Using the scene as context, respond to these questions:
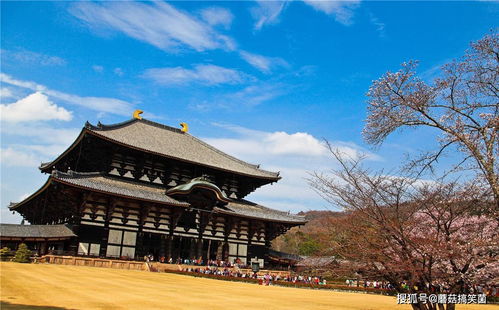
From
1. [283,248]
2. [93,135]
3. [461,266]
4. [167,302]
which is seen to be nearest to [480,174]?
[461,266]

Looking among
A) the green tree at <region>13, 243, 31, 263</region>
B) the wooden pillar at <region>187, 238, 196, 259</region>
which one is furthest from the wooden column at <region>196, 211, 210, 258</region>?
the green tree at <region>13, 243, 31, 263</region>

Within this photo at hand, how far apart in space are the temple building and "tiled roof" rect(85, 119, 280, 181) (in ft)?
0.54

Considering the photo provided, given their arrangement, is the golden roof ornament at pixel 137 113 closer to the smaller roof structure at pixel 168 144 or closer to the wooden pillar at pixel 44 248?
the smaller roof structure at pixel 168 144

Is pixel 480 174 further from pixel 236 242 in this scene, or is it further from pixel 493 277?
pixel 236 242

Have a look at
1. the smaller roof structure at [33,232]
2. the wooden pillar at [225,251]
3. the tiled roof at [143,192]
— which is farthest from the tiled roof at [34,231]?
the wooden pillar at [225,251]

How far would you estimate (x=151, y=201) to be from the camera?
30516 millimetres

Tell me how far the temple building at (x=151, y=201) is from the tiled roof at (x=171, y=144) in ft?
0.54

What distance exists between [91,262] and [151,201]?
6.11m

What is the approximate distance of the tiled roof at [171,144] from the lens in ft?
113

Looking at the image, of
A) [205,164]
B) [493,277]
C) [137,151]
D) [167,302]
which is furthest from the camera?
[205,164]

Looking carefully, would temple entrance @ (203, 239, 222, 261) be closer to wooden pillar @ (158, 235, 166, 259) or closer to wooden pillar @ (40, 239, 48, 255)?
wooden pillar @ (158, 235, 166, 259)

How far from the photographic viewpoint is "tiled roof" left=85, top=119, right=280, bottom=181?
3447 centimetres

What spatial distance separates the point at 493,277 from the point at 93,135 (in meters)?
28.7

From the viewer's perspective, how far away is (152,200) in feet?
99.8
